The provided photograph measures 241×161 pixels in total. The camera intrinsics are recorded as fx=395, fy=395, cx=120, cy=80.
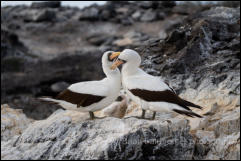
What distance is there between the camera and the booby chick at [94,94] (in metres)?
6.18

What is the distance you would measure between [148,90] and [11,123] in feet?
11.2

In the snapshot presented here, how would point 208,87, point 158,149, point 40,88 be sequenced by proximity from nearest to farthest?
point 158,149 < point 208,87 < point 40,88

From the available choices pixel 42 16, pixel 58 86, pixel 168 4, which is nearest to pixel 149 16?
pixel 168 4

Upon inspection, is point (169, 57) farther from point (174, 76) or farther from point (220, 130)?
point (220, 130)

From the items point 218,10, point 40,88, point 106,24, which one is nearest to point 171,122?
point 218,10

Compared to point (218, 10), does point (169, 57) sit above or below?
below

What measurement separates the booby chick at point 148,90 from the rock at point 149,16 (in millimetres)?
36791

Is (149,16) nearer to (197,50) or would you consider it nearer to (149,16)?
(149,16)

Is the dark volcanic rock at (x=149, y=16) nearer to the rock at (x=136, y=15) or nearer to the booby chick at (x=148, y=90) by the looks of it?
the rock at (x=136, y=15)

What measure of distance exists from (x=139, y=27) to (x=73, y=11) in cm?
1502

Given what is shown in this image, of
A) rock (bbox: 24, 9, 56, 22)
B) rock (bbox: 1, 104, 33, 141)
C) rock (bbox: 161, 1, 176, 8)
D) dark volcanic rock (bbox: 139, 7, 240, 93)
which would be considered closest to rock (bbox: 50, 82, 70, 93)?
rock (bbox: 1, 104, 33, 141)

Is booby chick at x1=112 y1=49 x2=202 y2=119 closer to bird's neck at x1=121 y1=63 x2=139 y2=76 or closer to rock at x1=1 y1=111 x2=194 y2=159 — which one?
bird's neck at x1=121 y1=63 x2=139 y2=76

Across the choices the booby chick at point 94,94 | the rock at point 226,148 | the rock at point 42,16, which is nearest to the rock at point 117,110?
the booby chick at point 94,94

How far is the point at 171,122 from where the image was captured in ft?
19.5
